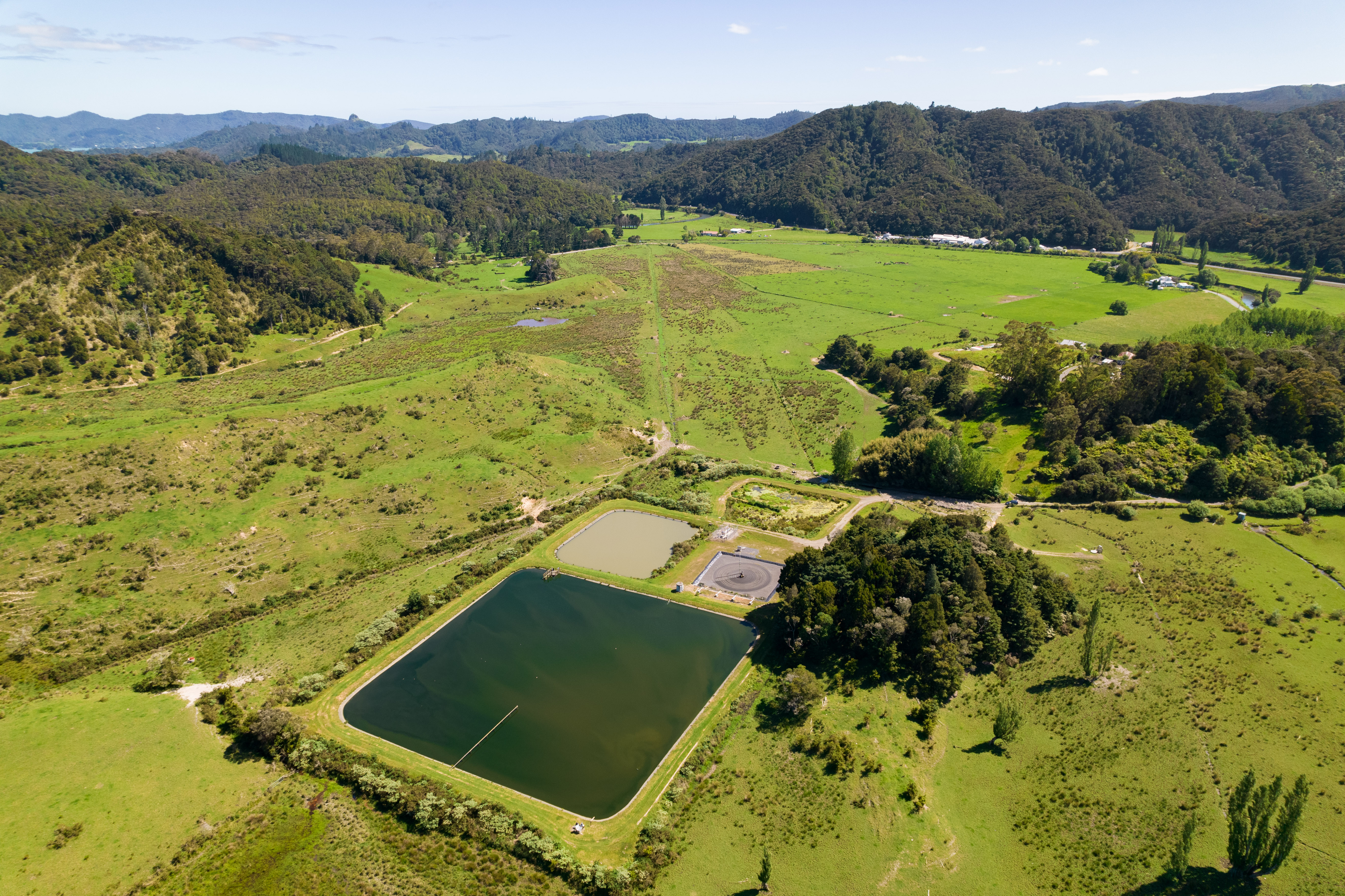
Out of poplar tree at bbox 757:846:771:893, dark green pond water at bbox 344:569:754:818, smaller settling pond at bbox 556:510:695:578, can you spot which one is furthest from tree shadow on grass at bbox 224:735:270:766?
poplar tree at bbox 757:846:771:893

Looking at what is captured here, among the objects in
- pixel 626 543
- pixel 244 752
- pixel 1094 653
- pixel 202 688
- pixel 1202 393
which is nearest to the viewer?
pixel 244 752

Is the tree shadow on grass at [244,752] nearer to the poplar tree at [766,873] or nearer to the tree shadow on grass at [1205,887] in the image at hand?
the poplar tree at [766,873]

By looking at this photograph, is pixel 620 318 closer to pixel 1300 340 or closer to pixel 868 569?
pixel 868 569

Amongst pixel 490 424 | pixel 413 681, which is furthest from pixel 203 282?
pixel 413 681

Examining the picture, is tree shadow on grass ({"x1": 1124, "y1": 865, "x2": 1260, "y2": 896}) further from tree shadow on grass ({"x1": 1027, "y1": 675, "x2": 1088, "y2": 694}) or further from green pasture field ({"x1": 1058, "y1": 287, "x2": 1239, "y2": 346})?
green pasture field ({"x1": 1058, "y1": 287, "x2": 1239, "y2": 346})

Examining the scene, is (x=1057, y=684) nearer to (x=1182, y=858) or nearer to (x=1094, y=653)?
(x=1094, y=653)

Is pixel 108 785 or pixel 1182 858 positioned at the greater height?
pixel 1182 858

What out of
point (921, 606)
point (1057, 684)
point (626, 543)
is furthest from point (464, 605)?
point (1057, 684)
